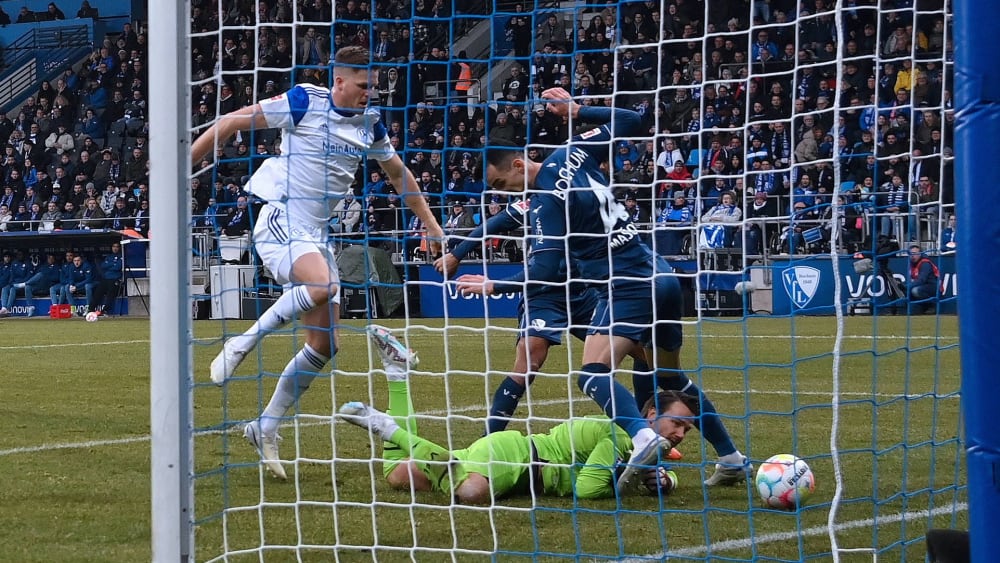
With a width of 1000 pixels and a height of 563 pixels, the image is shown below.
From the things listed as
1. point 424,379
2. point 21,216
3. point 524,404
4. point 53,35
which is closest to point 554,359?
point 424,379

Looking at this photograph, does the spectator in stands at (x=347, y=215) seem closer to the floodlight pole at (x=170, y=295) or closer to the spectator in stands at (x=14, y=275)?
the floodlight pole at (x=170, y=295)

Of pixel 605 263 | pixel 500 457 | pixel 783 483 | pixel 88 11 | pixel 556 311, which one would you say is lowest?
pixel 783 483

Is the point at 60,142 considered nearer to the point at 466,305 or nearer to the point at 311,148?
the point at 466,305

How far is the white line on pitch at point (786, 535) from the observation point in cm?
386

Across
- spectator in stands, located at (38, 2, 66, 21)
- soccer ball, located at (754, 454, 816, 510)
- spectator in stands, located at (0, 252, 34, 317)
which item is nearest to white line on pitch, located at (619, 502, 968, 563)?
soccer ball, located at (754, 454, 816, 510)

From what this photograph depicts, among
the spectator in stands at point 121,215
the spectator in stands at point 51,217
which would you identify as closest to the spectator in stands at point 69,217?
the spectator in stands at point 51,217

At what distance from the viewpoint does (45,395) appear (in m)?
8.51

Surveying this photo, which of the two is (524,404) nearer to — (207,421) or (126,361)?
(207,421)

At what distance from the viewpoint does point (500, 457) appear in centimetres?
477

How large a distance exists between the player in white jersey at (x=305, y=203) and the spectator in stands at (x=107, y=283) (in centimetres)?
1869

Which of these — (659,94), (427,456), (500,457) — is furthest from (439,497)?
(659,94)

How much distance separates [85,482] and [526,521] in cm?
205

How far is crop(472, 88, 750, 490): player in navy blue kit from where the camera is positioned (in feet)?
16.0

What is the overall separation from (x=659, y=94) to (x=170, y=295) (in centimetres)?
199
